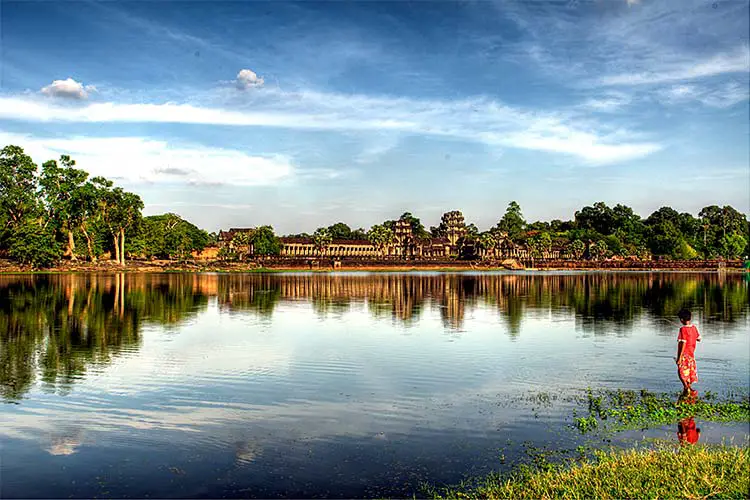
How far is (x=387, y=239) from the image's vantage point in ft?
586

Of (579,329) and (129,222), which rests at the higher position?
(129,222)

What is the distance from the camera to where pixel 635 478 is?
984cm

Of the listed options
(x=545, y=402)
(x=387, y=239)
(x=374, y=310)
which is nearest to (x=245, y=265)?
(x=387, y=239)

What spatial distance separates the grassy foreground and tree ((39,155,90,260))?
11065cm

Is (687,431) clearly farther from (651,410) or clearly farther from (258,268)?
(258,268)

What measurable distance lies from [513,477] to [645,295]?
5192cm

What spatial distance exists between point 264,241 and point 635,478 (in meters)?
143

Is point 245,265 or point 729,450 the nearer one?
point 729,450

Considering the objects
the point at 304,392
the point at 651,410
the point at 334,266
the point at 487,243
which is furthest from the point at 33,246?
the point at 487,243

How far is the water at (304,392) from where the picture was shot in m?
11.3

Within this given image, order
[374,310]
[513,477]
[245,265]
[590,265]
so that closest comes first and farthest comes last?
1. [513,477]
2. [374,310]
3. [245,265]
4. [590,265]

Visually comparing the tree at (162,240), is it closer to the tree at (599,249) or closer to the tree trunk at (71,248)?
the tree trunk at (71,248)

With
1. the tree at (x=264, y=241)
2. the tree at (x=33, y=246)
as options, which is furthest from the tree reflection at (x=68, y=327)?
the tree at (x=264, y=241)

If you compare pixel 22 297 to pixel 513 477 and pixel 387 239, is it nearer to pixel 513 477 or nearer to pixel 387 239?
pixel 513 477
